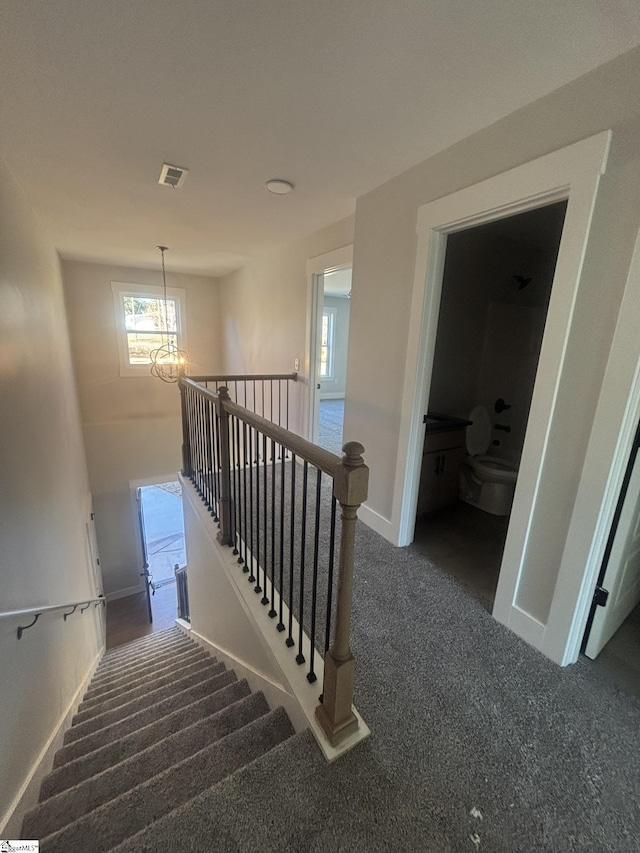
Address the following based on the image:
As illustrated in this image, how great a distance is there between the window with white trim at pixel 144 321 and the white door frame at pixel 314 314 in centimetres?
332

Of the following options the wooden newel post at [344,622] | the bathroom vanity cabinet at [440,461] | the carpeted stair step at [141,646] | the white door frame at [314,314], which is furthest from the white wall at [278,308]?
the carpeted stair step at [141,646]

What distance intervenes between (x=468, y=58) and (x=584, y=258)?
0.83 m

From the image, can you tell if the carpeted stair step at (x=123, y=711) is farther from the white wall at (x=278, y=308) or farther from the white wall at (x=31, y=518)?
the white wall at (x=278, y=308)

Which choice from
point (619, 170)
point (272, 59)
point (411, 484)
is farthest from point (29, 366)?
point (619, 170)

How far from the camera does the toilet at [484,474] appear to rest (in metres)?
2.73

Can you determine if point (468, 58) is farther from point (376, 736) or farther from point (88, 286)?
point (88, 286)

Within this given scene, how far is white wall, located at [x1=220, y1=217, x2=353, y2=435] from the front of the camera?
3.32 m

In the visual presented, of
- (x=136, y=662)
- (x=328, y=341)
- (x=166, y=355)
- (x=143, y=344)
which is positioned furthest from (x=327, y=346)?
(x=136, y=662)

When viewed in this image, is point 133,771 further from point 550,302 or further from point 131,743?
point 550,302

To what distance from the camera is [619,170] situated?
3.99 feet

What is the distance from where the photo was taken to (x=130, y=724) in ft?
5.50

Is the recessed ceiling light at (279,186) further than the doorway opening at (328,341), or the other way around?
the doorway opening at (328,341)

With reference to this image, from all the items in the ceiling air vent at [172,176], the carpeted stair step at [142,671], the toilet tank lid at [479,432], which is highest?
the ceiling air vent at [172,176]

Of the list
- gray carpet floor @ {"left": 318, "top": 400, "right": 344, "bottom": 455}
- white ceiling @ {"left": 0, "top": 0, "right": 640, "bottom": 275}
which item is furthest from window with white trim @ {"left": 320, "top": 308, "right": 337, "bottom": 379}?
white ceiling @ {"left": 0, "top": 0, "right": 640, "bottom": 275}
